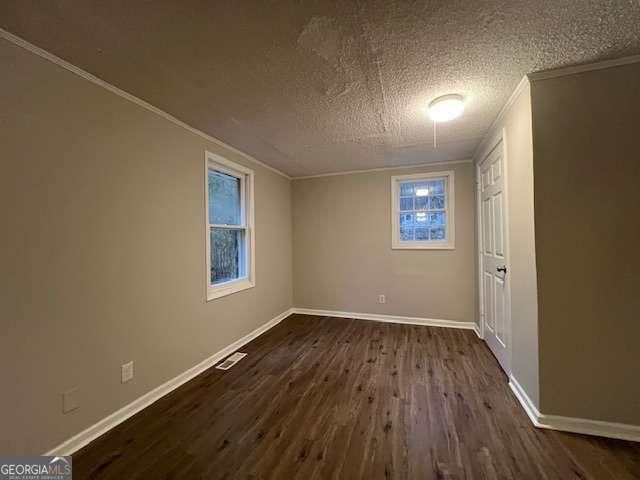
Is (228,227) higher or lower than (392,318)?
higher

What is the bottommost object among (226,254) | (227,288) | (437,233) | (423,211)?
(227,288)

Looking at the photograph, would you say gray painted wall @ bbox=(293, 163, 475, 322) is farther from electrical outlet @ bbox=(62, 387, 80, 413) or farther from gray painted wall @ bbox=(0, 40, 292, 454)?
electrical outlet @ bbox=(62, 387, 80, 413)

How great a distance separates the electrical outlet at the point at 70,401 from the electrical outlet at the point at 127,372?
0.29m

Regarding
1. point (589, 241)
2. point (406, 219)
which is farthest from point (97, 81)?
point (406, 219)

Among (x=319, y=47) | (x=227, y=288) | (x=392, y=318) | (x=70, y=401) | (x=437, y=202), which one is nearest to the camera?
(x=319, y=47)

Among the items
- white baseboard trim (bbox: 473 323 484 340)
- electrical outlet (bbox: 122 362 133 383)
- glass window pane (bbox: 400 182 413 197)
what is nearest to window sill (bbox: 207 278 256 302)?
electrical outlet (bbox: 122 362 133 383)

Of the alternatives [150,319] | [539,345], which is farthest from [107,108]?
[539,345]

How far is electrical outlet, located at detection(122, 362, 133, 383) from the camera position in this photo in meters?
1.90

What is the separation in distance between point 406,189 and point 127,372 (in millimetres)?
3860

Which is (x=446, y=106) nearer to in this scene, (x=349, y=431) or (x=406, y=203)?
(x=406, y=203)

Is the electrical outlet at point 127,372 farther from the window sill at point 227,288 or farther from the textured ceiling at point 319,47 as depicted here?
the textured ceiling at point 319,47

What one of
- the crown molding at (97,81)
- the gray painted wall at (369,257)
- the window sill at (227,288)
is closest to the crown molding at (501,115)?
the gray painted wall at (369,257)

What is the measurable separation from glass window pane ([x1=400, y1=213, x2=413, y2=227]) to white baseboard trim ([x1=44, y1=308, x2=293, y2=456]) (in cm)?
280

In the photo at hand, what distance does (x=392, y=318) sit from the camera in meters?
4.03
